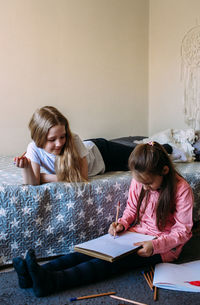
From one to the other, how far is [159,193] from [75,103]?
158 cm

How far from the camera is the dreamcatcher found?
2316 mm

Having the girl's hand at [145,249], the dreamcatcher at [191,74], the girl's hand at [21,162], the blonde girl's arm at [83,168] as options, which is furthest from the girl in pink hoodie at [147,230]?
the dreamcatcher at [191,74]

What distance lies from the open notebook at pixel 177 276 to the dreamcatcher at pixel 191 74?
1.50m

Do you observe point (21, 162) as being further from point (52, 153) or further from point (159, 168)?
point (159, 168)

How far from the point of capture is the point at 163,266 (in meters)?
1.12

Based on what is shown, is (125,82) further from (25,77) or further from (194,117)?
(25,77)

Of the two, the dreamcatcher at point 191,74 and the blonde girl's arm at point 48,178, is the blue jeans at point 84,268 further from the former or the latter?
the dreamcatcher at point 191,74

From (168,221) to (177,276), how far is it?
220 mm

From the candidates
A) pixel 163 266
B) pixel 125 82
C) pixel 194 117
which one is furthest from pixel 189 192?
pixel 125 82

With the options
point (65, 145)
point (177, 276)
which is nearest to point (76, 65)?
point (65, 145)

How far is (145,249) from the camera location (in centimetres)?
105

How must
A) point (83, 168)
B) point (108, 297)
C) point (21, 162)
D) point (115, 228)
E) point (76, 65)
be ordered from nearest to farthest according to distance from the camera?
point (108, 297) < point (115, 228) < point (21, 162) < point (83, 168) < point (76, 65)

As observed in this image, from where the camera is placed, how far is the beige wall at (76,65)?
226 cm

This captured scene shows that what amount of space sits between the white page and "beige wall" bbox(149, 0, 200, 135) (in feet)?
5.19
